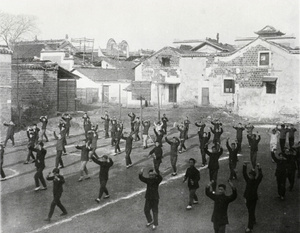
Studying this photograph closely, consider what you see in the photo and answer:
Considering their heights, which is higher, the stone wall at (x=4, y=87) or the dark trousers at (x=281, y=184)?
the stone wall at (x=4, y=87)

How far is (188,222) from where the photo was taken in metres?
11.5

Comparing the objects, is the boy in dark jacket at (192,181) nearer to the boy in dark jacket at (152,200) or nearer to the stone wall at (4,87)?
the boy in dark jacket at (152,200)

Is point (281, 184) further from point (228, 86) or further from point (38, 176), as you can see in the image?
point (228, 86)

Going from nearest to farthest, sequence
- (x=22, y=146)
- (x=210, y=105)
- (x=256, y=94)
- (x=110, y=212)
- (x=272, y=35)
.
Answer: (x=110, y=212) → (x=22, y=146) → (x=256, y=94) → (x=210, y=105) → (x=272, y=35)

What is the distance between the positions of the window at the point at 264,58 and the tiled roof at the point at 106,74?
66.4 feet

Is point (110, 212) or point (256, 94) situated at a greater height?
point (256, 94)

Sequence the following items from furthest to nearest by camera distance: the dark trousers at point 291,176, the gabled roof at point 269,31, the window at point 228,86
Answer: the gabled roof at point 269,31 → the window at point 228,86 → the dark trousers at point 291,176

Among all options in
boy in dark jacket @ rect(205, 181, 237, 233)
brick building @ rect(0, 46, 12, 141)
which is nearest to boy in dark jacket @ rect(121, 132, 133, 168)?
boy in dark jacket @ rect(205, 181, 237, 233)

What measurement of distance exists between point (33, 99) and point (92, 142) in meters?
13.6

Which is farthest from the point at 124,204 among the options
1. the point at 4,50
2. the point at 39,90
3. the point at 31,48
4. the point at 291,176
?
the point at 31,48

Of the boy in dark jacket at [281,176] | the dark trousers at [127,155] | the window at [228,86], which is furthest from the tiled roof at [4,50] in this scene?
the window at [228,86]

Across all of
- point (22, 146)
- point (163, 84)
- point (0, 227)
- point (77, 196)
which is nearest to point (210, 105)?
point (163, 84)

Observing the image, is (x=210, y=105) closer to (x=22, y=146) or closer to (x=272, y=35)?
(x=272, y=35)

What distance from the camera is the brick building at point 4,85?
2523 centimetres
